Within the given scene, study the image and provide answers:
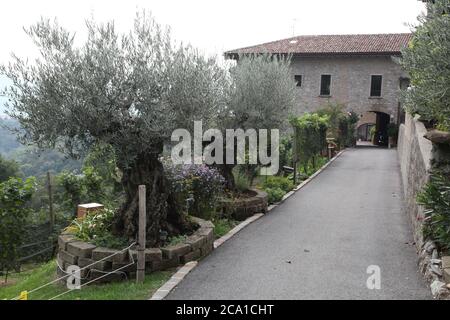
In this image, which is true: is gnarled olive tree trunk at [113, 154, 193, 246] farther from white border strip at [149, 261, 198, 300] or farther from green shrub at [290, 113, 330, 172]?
green shrub at [290, 113, 330, 172]

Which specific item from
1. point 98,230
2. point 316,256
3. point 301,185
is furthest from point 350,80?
point 98,230

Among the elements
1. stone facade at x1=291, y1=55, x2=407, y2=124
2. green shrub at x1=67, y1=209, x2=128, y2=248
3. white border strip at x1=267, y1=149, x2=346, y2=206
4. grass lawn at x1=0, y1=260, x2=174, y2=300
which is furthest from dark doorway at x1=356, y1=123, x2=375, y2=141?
grass lawn at x1=0, y1=260, x2=174, y2=300

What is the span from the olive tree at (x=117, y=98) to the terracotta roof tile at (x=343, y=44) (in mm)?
25026

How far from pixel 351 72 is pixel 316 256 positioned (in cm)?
2786

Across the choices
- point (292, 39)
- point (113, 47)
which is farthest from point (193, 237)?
point (292, 39)

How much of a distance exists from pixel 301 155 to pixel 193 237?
37.2 feet

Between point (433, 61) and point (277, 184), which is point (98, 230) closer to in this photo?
point (433, 61)

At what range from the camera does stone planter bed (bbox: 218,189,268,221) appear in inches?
365

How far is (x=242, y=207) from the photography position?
9492 millimetres

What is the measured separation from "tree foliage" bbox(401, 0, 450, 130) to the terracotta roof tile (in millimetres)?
25753

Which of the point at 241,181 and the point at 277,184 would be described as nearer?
the point at 241,181

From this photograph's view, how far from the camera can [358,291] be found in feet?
17.2

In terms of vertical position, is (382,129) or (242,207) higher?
(382,129)

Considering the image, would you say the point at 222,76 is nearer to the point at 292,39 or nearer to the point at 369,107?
the point at 369,107
